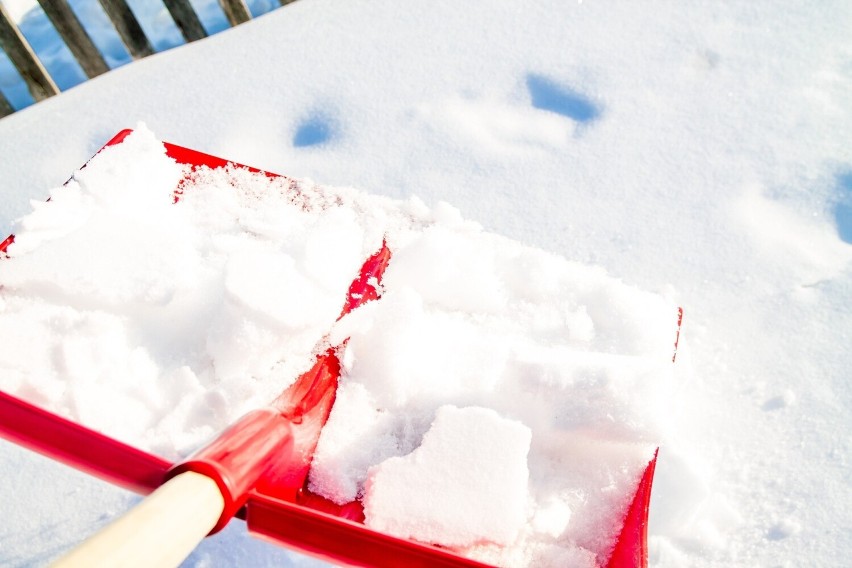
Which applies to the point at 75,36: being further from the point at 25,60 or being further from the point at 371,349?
the point at 371,349

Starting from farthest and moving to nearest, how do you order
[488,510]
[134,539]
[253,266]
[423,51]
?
[423,51] → [253,266] → [488,510] → [134,539]

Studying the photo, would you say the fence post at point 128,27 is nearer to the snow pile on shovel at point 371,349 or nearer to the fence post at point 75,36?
the fence post at point 75,36

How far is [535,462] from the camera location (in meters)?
0.94

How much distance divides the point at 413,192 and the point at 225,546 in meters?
0.89

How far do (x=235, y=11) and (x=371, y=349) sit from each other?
1.54 m

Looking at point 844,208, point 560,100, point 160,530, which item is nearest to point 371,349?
point 160,530

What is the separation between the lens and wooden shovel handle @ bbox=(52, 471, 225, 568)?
0.53 meters

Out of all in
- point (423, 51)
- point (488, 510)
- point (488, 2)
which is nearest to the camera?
point (488, 510)

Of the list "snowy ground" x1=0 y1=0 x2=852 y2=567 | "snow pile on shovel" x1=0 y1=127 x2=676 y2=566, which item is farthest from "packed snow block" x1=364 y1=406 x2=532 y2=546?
"snowy ground" x1=0 y1=0 x2=852 y2=567

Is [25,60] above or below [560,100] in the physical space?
above

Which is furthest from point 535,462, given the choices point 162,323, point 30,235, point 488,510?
point 30,235

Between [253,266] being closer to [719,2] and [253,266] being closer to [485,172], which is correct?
Result: [485,172]

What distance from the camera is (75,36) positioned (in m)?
1.92

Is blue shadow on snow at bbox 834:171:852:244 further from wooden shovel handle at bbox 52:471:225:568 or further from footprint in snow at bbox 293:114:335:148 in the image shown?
wooden shovel handle at bbox 52:471:225:568
